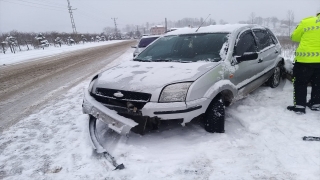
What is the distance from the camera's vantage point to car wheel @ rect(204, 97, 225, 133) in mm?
3131

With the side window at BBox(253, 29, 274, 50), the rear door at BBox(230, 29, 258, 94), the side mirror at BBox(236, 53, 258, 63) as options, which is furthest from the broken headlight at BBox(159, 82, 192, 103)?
the side window at BBox(253, 29, 274, 50)

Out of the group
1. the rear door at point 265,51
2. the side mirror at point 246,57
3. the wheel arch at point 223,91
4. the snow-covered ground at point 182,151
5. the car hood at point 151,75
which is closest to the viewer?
the snow-covered ground at point 182,151

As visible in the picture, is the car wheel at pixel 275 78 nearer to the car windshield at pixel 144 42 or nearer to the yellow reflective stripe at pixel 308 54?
the yellow reflective stripe at pixel 308 54

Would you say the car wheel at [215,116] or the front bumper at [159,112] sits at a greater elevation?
the front bumper at [159,112]

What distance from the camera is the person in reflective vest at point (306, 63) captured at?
363 centimetres

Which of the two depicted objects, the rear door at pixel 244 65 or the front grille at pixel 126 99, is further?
the rear door at pixel 244 65

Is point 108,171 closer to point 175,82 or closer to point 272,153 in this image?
point 175,82

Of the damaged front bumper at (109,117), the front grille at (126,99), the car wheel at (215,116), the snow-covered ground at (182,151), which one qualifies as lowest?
the snow-covered ground at (182,151)

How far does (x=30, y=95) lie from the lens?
591cm

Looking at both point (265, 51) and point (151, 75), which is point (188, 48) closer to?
point (151, 75)

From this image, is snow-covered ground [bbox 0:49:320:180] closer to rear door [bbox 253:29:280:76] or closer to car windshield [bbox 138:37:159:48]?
rear door [bbox 253:29:280:76]

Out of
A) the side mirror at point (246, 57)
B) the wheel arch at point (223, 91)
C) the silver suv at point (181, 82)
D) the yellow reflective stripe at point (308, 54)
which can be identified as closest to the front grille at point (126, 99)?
the silver suv at point (181, 82)

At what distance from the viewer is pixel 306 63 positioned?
3.75 meters

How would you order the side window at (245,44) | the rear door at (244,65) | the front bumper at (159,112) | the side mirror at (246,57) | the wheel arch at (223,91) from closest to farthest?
the front bumper at (159,112), the wheel arch at (223,91), the side mirror at (246,57), the rear door at (244,65), the side window at (245,44)
